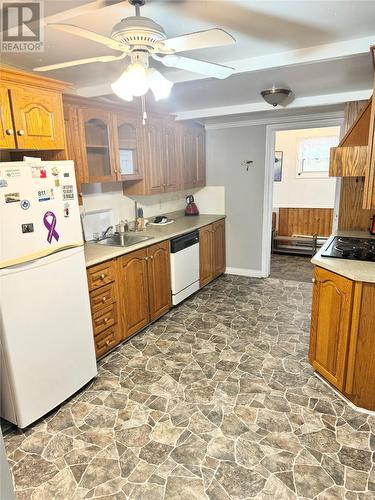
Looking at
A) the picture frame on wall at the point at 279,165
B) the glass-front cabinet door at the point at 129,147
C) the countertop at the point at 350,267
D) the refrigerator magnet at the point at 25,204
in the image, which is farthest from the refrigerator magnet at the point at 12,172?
the picture frame on wall at the point at 279,165

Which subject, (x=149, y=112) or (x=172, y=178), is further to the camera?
(x=172, y=178)

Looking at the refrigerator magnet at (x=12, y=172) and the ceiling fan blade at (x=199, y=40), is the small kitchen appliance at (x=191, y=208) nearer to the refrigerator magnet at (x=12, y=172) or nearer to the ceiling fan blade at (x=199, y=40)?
the refrigerator magnet at (x=12, y=172)

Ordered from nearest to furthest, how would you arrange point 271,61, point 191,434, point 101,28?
point 101,28
point 191,434
point 271,61

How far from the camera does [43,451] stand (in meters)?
1.93

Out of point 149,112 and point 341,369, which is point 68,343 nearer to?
point 341,369

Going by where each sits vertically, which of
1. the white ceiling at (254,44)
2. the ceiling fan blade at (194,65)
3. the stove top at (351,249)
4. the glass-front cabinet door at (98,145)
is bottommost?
the stove top at (351,249)

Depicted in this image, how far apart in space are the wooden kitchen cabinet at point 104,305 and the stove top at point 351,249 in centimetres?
174

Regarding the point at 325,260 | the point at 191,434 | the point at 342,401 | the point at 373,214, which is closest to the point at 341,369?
the point at 342,401

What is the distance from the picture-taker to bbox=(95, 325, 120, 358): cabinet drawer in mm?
2746

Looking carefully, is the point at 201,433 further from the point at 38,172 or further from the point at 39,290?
the point at 38,172

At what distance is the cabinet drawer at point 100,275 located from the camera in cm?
257

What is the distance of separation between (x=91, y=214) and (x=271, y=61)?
214 cm

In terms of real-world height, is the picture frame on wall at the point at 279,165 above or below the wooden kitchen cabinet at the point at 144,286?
above

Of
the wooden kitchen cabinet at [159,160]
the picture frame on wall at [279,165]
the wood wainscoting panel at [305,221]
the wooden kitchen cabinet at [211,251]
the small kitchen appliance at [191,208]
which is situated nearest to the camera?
the wooden kitchen cabinet at [159,160]
